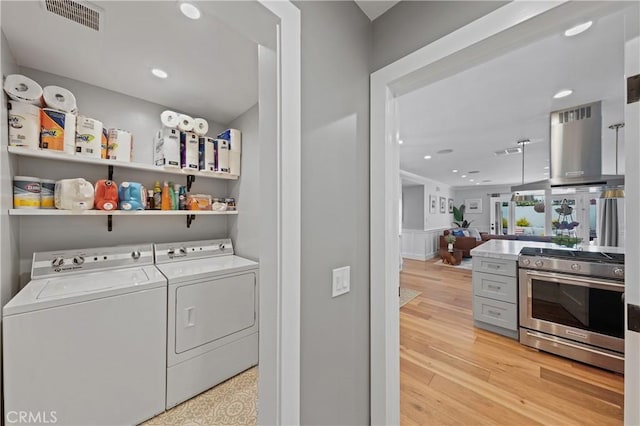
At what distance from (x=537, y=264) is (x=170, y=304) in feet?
10.9

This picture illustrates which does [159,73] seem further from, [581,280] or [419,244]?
[419,244]

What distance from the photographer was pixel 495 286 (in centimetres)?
268

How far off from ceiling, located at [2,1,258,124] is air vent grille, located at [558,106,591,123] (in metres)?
3.11

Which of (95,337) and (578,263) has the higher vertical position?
(578,263)

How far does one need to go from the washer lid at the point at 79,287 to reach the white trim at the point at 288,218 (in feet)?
4.03

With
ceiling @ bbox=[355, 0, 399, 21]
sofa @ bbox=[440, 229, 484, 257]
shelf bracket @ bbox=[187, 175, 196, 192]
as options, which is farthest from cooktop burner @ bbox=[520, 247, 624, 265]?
sofa @ bbox=[440, 229, 484, 257]

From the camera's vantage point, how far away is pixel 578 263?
2.16 metres

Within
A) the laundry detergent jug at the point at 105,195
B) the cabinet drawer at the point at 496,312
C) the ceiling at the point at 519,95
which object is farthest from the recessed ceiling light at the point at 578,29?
the laundry detergent jug at the point at 105,195

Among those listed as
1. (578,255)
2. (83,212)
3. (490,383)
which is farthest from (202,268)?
(578,255)

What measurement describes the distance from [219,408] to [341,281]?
4.82 feet

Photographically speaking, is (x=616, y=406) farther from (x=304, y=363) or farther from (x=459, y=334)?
(x=304, y=363)

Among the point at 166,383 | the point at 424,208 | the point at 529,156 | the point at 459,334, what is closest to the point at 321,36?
the point at 166,383

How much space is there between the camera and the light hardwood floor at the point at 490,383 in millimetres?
1584

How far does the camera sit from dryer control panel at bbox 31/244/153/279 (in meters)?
1.65
